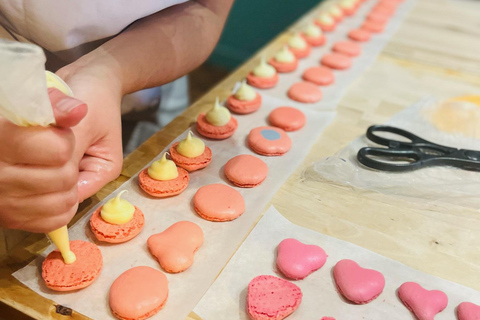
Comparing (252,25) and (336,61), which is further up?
(336,61)

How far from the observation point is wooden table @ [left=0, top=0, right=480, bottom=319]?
564mm

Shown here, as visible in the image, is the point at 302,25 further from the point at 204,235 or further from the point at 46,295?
the point at 46,295

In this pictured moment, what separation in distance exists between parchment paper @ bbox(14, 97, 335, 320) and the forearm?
13 centimetres

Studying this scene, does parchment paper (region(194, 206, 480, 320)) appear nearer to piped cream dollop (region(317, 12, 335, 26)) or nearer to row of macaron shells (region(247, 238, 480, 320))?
row of macaron shells (region(247, 238, 480, 320))

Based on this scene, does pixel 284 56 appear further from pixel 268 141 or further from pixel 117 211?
pixel 117 211

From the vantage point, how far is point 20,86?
378mm

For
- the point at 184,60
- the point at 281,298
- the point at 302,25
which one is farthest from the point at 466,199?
the point at 302,25

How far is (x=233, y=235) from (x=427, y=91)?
2.25 ft

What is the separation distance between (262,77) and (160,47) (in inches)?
11.7

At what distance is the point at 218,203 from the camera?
63 cm

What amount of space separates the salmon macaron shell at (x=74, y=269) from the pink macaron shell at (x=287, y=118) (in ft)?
1.44

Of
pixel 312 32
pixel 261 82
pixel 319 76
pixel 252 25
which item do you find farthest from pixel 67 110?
pixel 252 25

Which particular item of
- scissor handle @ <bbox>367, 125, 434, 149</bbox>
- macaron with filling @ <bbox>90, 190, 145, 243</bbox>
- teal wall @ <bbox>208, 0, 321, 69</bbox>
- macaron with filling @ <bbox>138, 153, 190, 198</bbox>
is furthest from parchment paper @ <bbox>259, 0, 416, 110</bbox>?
teal wall @ <bbox>208, 0, 321, 69</bbox>

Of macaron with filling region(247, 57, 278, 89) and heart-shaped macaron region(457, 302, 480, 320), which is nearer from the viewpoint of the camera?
heart-shaped macaron region(457, 302, 480, 320)
